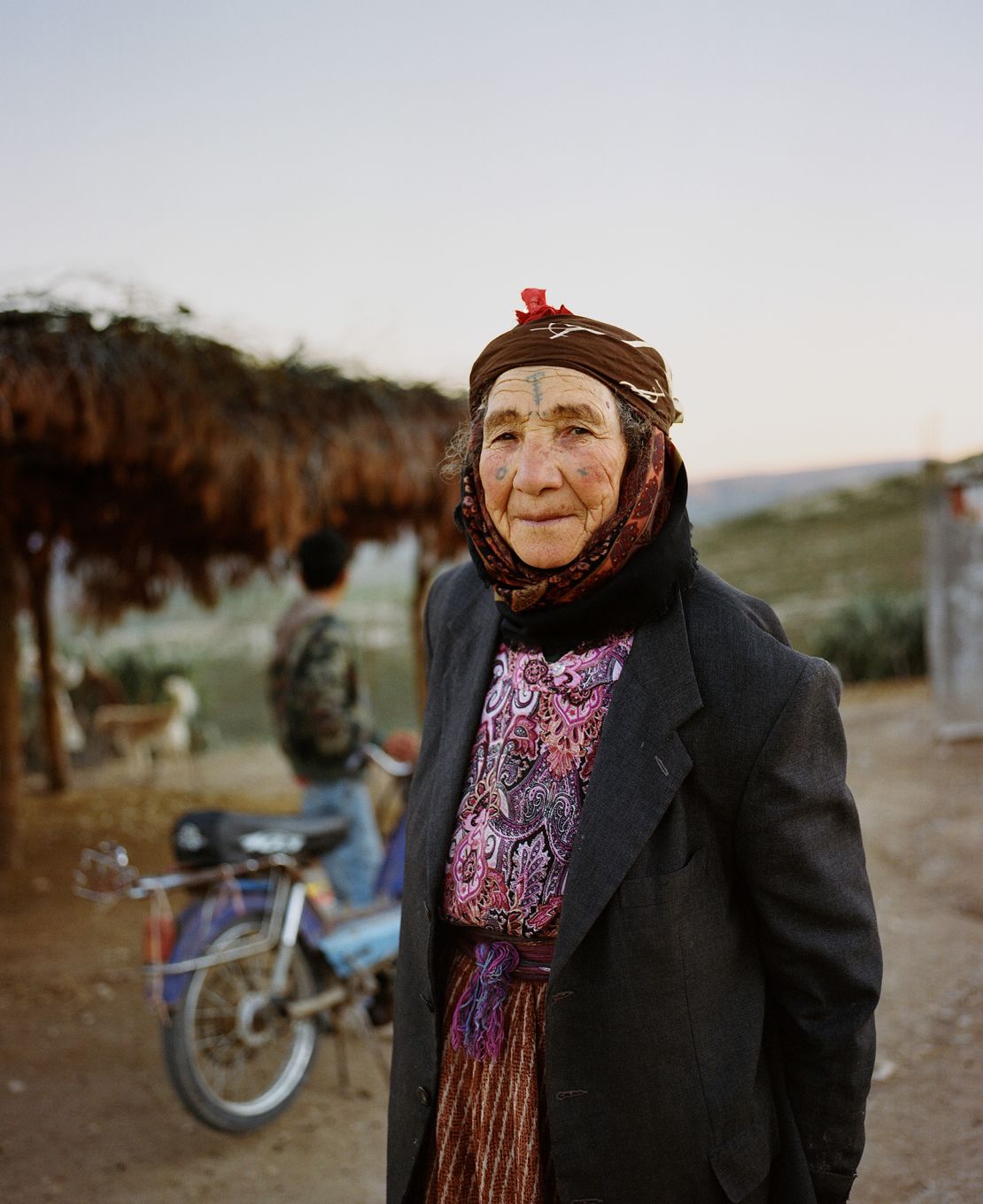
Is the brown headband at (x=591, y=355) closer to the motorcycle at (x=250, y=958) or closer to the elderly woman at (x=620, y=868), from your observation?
the elderly woman at (x=620, y=868)

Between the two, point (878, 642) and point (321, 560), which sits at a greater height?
point (321, 560)

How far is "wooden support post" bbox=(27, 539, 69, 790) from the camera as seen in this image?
30.9 ft

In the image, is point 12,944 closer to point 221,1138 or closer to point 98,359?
point 221,1138

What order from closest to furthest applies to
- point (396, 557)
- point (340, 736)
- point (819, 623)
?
point (340, 736) → point (396, 557) → point (819, 623)

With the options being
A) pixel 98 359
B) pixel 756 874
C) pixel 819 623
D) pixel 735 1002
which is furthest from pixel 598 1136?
pixel 819 623

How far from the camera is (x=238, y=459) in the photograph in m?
5.71

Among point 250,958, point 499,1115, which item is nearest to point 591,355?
point 499,1115

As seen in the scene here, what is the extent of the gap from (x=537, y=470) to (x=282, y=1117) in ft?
10.5

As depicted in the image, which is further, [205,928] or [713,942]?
[205,928]

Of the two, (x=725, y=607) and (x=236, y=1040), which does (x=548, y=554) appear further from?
(x=236, y=1040)

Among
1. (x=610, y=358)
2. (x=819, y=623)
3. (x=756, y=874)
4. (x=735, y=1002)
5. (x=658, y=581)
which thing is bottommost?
(x=819, y=623)

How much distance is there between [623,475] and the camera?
1.61 metres

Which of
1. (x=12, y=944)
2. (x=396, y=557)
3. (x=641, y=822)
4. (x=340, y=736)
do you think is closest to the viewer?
(x=641, y=822)

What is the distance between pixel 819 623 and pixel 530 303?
57.9ft
